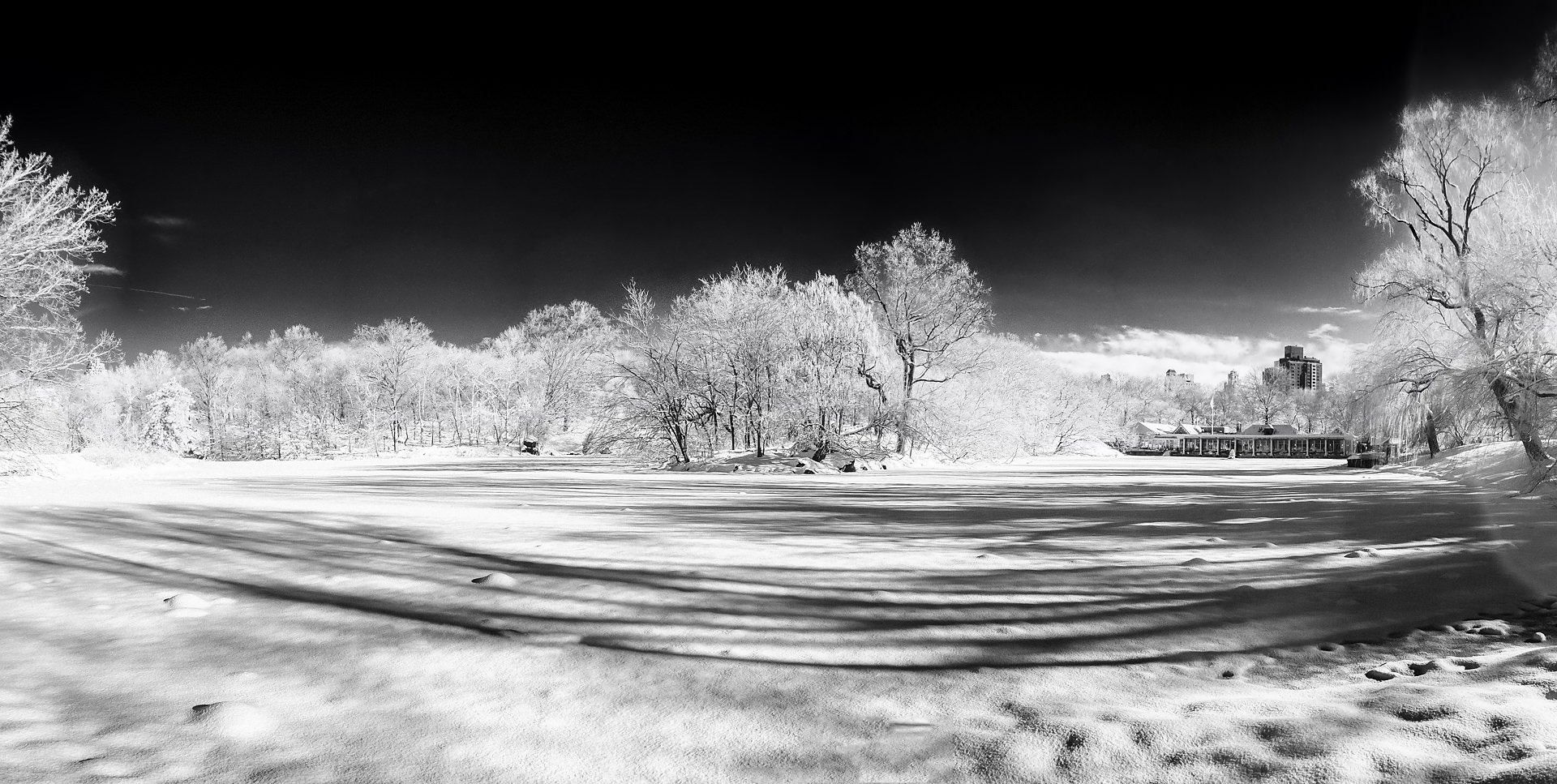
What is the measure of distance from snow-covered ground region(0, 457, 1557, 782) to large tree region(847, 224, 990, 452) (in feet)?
74.5

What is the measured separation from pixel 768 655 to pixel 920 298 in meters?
28.5

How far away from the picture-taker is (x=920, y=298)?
30891mm

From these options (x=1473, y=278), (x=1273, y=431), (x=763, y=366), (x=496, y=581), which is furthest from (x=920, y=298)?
(x=1273, y=431)

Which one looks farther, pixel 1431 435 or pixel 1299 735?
pixel 1431 435

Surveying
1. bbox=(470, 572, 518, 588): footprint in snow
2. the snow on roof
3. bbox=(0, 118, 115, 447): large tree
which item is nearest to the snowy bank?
bbox=(470, 572, 518, 588): footprint in snow

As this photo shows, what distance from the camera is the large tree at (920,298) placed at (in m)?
30.8

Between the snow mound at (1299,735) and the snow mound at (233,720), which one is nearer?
the snow mound at (1299,735)

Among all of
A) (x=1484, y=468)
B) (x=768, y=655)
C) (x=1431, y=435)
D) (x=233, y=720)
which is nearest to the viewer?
(x=233, y=720)

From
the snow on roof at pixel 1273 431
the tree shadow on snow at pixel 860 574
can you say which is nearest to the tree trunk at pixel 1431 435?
the tree shadow on snow at pixel 860 574

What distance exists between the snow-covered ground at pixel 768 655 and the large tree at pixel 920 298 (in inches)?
893

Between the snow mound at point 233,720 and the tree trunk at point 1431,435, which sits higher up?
the tree trunk at point 1431,435

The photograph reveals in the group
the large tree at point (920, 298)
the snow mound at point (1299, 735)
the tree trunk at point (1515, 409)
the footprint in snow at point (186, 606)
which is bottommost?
the footprint in snow at point (186, 606)

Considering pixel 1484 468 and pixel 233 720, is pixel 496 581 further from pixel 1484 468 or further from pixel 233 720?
pixel 1484 468

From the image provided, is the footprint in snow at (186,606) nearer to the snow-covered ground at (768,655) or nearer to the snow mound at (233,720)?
the snow-covered ground at (768,655)
